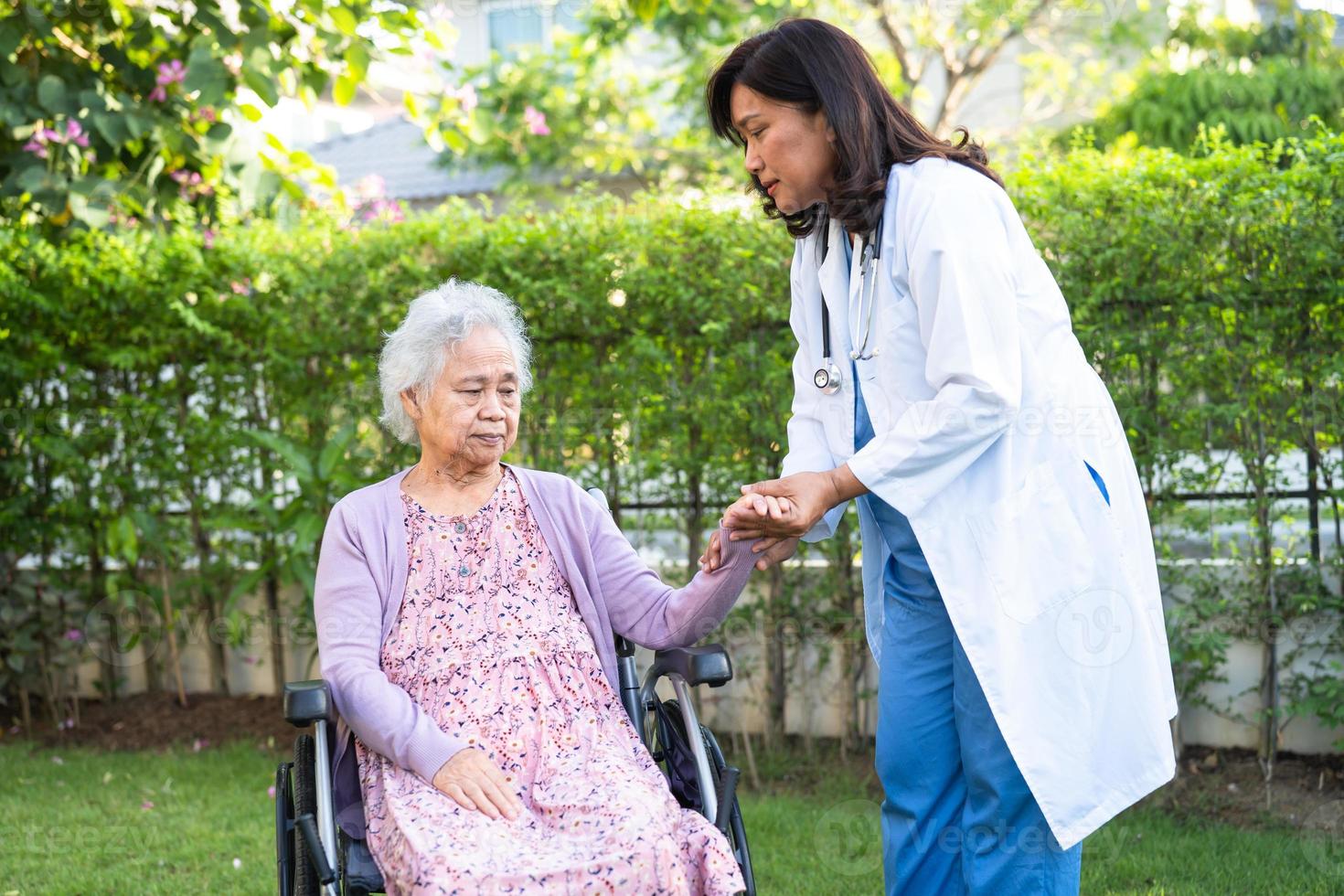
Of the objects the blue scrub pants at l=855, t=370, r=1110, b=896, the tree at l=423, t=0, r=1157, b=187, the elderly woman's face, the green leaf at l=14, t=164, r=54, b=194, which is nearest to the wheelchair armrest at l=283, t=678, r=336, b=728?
the elderly woman's face

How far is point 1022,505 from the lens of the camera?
208cm

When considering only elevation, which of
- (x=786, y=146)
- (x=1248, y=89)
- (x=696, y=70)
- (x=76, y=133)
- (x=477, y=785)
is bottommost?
(x=477, y=785)

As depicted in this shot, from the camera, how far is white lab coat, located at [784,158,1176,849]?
2045mm

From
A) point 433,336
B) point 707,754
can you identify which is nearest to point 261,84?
point 433,336

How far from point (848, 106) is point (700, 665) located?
106 cm

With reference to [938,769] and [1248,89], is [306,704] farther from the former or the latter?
[1248,89]

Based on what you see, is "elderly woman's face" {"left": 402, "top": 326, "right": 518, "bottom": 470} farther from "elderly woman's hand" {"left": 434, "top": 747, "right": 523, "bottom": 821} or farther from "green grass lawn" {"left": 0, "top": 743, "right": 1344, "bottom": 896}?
"green grass lawn" {"left": 0, "top": 743, "right": 1344, "bottom": 896}

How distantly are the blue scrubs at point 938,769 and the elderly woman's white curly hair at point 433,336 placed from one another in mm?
807

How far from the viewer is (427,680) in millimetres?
2480

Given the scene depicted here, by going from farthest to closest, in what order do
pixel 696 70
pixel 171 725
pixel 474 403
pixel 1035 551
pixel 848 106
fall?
1. pixel 696 70
2. pixel 171 725
3. pixel 474 403
4. pixel 848 106
5. pixel 1035 551

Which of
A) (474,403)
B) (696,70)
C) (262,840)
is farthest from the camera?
(696,70)

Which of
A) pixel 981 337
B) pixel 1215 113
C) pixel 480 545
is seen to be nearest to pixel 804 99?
pixel 981 337

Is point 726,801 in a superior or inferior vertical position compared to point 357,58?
inferior

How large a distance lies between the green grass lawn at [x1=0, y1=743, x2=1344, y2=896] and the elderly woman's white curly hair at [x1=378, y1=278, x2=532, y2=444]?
158cm
